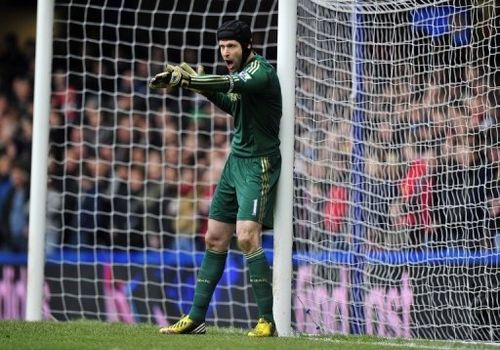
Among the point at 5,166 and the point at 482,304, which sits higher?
the point at 5,166

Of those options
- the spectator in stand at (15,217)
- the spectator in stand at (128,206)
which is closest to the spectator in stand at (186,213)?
the spectator in stand at (128,206)

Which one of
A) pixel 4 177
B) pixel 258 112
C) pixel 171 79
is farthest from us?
pixel 4 177

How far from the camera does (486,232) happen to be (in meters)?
8.60

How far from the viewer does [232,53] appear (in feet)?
24.9


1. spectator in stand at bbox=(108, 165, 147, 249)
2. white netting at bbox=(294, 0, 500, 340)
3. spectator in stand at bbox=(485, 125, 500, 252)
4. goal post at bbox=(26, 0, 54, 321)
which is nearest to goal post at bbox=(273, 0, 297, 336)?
white netting at bbox=(294, 0, 500, 340)

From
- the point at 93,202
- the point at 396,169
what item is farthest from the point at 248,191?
the point at 93,202

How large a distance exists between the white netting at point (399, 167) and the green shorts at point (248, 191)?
834mm

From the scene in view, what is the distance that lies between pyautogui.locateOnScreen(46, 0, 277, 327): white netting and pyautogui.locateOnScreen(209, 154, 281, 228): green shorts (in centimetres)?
317

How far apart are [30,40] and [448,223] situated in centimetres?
796

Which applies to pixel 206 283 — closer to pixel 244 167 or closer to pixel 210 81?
pixel 244 167

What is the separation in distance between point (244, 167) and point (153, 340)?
1299 mm

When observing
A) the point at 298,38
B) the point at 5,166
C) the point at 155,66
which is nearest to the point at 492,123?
the point at 298,38

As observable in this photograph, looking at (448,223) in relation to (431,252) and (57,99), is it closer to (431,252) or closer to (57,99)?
(431,252)

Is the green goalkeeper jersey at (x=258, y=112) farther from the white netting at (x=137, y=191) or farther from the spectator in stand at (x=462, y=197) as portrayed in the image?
the white netting at (x=137, y=191)
